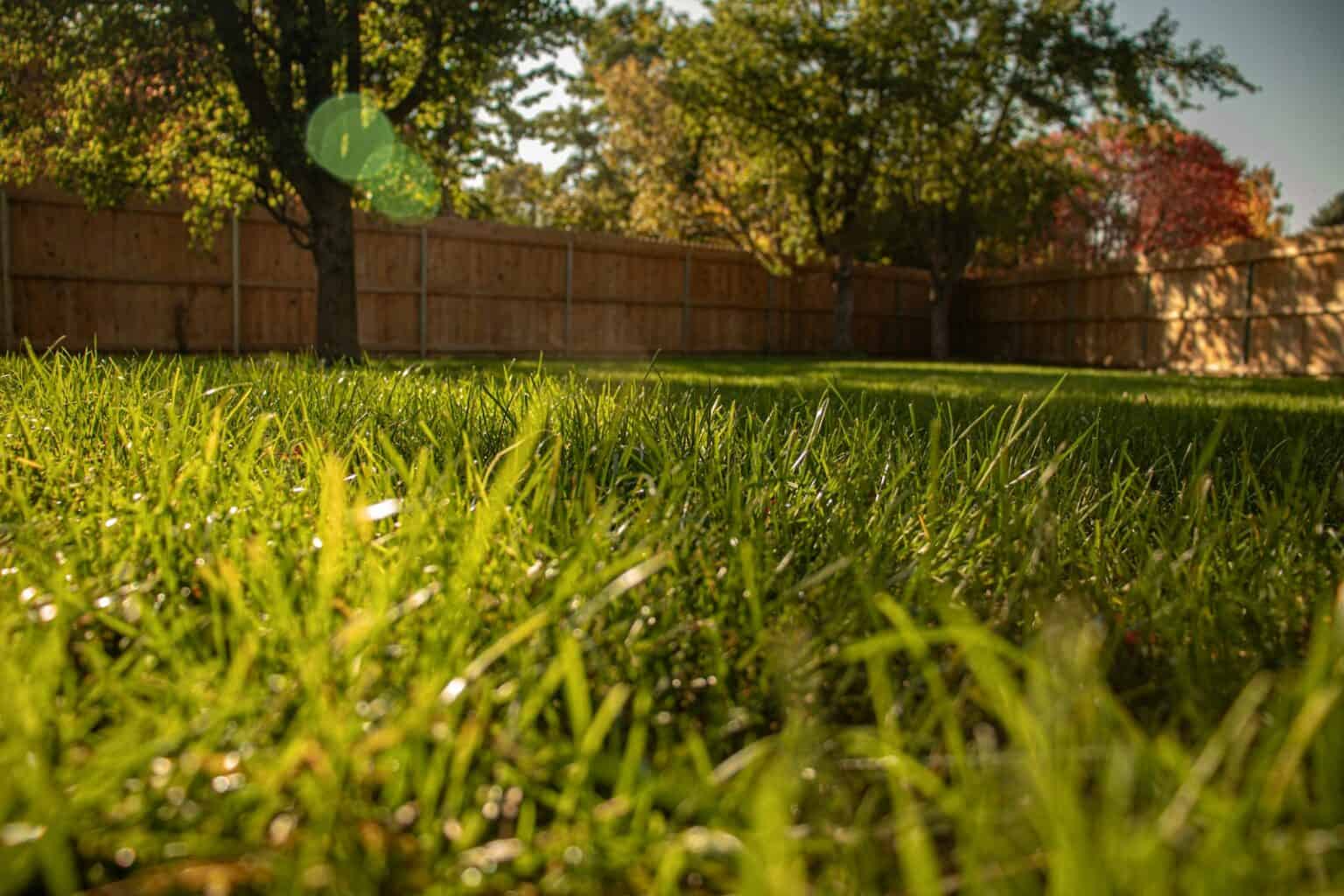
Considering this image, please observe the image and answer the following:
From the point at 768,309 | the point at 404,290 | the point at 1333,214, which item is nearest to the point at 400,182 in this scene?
the point at 404,290

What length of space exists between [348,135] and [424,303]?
200 inches

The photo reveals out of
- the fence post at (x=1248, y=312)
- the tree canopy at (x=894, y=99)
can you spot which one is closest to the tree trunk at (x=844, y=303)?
the tree canopy at (x=894, y=99)

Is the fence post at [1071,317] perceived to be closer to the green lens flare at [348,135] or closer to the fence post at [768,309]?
the fence post at [768,309]

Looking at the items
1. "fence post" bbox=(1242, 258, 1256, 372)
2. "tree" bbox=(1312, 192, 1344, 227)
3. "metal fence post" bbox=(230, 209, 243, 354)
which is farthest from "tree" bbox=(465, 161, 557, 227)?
"tree" bbox=(1312, 192, 1344, 227)

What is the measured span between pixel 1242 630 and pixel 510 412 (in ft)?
5.81

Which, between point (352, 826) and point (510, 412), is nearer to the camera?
point (352, 826)

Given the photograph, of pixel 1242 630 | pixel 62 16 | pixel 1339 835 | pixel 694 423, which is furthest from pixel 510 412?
pixel 62 16

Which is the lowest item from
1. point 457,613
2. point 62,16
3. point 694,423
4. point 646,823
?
point 646,823

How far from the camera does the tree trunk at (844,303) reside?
21.2 metres

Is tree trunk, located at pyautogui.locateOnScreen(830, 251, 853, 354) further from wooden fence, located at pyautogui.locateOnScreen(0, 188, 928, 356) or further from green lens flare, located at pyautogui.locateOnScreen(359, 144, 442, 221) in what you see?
green lens flare, located at pyautogui.locateOnScreen(359, 144, 442, 221)

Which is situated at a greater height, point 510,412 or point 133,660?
point 510,412

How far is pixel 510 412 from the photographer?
263cm

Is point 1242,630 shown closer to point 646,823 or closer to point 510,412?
point 646,823

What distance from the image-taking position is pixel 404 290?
607 inches
